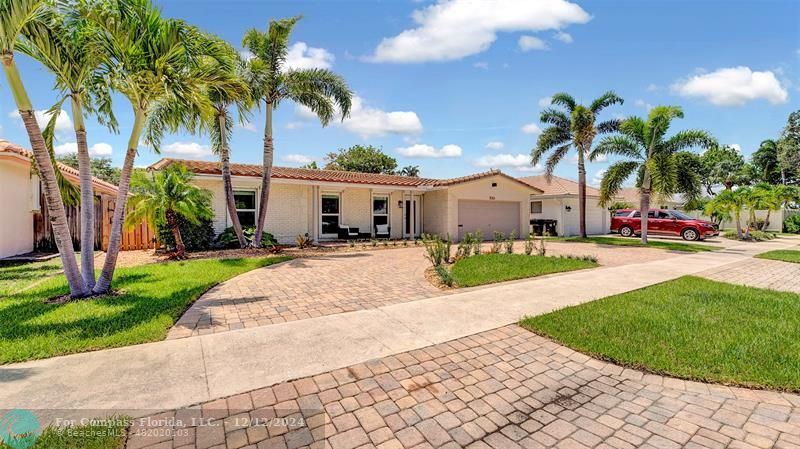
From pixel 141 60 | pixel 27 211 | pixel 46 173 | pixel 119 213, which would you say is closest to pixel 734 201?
pixel 141 60

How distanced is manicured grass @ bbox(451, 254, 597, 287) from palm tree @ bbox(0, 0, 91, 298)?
702 cm

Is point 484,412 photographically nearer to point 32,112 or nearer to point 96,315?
point 96,315

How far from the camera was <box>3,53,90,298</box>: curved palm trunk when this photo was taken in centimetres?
553

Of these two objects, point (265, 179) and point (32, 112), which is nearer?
point (32, 112)

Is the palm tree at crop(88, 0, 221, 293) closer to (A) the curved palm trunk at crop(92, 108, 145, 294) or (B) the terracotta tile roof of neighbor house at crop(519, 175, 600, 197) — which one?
(A) the curved palm trunk at crop(92, 108, 145, 294)

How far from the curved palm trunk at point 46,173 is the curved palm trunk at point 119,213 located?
0.28 metres

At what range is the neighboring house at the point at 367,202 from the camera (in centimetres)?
1536

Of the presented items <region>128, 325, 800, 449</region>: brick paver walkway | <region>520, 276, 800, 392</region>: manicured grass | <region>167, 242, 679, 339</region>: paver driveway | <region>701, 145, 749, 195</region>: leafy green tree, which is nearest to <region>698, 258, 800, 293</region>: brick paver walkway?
<region>520, 276, 800, 392</region>: manicured grass

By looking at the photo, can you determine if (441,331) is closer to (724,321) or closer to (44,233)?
(724,321)

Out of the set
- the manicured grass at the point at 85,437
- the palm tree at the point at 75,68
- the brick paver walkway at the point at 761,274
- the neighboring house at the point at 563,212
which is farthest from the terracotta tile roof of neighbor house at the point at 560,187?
the manicured grass at the point at 85,437

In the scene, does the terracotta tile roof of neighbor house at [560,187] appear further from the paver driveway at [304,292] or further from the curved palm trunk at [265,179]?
the curved palm trunk at [265,179]

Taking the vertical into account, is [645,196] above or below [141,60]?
below

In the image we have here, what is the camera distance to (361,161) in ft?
142

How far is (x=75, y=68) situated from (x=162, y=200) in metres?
4.82
